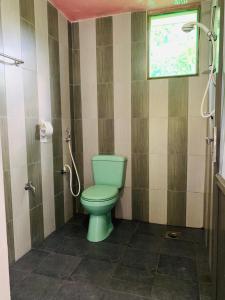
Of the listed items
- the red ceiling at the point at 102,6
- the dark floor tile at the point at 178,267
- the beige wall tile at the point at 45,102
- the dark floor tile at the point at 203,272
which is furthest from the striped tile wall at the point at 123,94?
the dark floor tile at the point at 203,272

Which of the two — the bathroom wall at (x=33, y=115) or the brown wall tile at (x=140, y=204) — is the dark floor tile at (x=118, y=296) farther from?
the brown wall tile at (x=140, y=204)

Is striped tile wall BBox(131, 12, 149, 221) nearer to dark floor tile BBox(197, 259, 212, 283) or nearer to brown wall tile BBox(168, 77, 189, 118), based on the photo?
brown wall tile BBox(168, 77, 189, 118)

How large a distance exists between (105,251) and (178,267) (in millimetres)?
654

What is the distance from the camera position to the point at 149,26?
8.26ft

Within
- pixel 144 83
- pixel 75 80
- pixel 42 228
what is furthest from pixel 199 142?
pixel 42 228

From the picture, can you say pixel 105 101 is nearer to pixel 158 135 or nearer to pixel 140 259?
pixel 158 135

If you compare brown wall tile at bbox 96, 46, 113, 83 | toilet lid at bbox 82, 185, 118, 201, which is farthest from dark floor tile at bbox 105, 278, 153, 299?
brown wall tile at bbox 96, 46, 113, 83

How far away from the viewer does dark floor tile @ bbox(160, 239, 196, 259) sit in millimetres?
2066

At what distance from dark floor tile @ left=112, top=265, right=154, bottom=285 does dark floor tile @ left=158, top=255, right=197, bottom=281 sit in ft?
0.39

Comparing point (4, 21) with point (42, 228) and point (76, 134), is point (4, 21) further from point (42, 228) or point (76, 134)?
point (42, 228)

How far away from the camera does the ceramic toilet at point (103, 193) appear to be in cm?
220

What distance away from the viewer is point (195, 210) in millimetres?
2570

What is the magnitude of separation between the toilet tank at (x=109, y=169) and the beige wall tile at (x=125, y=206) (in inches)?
8.6

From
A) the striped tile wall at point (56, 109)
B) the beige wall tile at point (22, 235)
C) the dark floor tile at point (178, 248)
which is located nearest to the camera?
the beige wall tile at point (22, 235)
